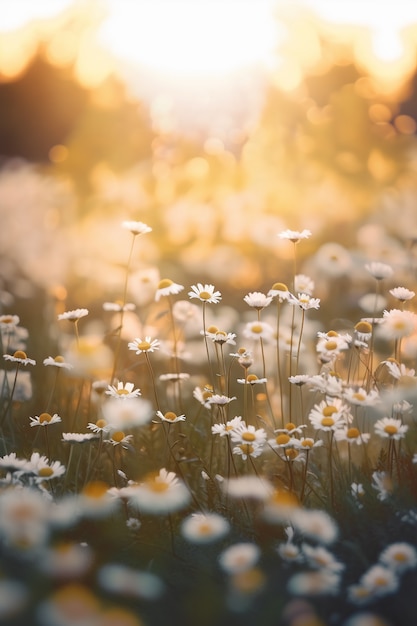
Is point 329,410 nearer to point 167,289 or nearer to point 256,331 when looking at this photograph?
point 256,331

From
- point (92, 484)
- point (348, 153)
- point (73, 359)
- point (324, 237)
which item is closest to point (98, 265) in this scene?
point (324, 237)

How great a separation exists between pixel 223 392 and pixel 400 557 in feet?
2.74

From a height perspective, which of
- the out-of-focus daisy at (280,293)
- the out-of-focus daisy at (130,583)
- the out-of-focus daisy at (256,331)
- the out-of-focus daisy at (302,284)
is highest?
the out-of-focus daisy at (302,284)

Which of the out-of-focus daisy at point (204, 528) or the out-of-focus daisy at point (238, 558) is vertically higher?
the out-of-focus daisy at point (204, 528)

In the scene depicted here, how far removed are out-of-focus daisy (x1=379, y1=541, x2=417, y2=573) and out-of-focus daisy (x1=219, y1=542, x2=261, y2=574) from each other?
25cm

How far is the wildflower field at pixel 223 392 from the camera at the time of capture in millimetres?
1291

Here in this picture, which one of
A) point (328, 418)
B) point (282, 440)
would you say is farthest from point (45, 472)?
point (328, 418)

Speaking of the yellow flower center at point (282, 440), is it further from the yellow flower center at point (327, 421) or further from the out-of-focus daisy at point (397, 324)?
the out-of-focus daisy at point (397, 324)

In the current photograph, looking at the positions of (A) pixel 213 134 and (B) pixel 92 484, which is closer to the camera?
(B) pixel 92 484

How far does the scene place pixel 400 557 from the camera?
1295 mm

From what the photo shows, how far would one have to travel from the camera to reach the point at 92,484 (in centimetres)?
162

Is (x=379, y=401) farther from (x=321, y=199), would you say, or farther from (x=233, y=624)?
(x=321, y=199)

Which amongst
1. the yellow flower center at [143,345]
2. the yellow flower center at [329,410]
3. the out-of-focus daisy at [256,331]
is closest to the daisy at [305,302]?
the out-of-focus daisy at [256,331]

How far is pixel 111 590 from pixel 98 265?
10.4 feet
